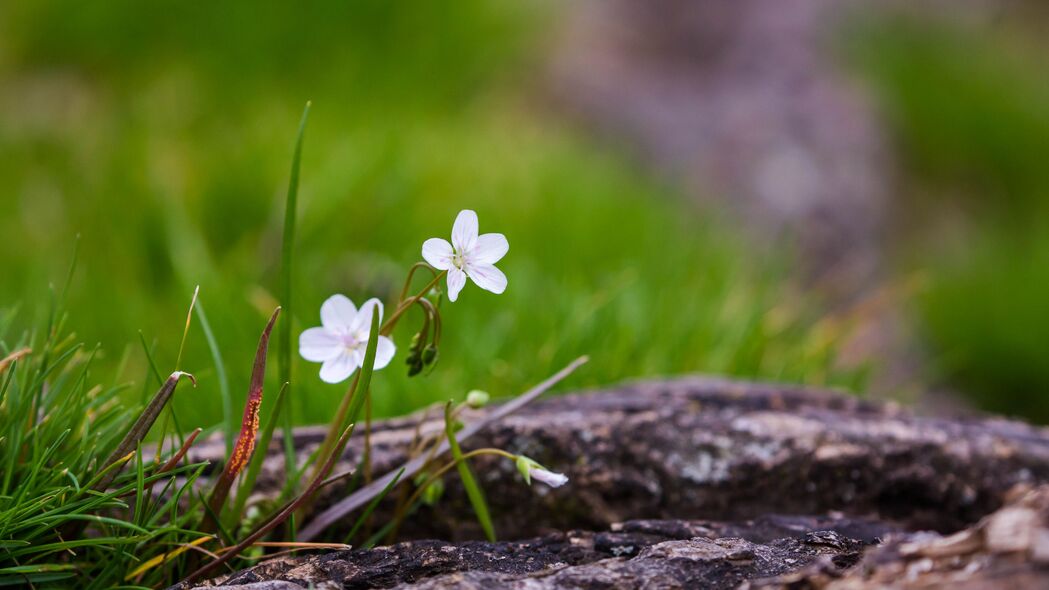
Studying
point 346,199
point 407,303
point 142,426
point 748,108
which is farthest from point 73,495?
point 748,108

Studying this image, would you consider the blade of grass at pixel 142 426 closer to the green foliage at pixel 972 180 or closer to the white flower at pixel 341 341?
the white flower at pixel 341 341

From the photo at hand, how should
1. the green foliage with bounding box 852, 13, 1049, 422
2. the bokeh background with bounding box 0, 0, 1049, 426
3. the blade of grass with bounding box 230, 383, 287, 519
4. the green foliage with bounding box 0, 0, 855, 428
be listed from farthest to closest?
1. the green foliage with bounding box 852, 13, 1049, 422
2. the bokeh background with bounding box 0, 0, 1049, 426
3. the green foliage with bounding box 0, 0, 855, 428
4. the blade of grass with bounding box 230, 383, 287, 519

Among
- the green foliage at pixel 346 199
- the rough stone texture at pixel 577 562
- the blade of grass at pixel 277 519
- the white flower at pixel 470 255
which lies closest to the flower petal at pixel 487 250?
the white flower at pixel 470 255

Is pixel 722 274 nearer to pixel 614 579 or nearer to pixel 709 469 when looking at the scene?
pixel 709 469

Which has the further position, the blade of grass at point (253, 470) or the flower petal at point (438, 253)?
the blade of grass at point (253, 470)

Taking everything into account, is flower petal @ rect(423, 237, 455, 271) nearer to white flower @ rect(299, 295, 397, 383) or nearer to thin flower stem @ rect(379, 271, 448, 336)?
thin flower stem @ rect(379, 271, 448, 336)

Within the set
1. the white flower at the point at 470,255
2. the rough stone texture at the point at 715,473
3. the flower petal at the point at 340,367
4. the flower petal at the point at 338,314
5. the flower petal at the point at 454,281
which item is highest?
the white flower at the point at 470,255

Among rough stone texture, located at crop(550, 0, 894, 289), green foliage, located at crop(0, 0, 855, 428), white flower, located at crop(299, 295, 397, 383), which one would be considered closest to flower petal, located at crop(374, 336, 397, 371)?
Result: white flower, located at crop(299, 295, 397, 383)
